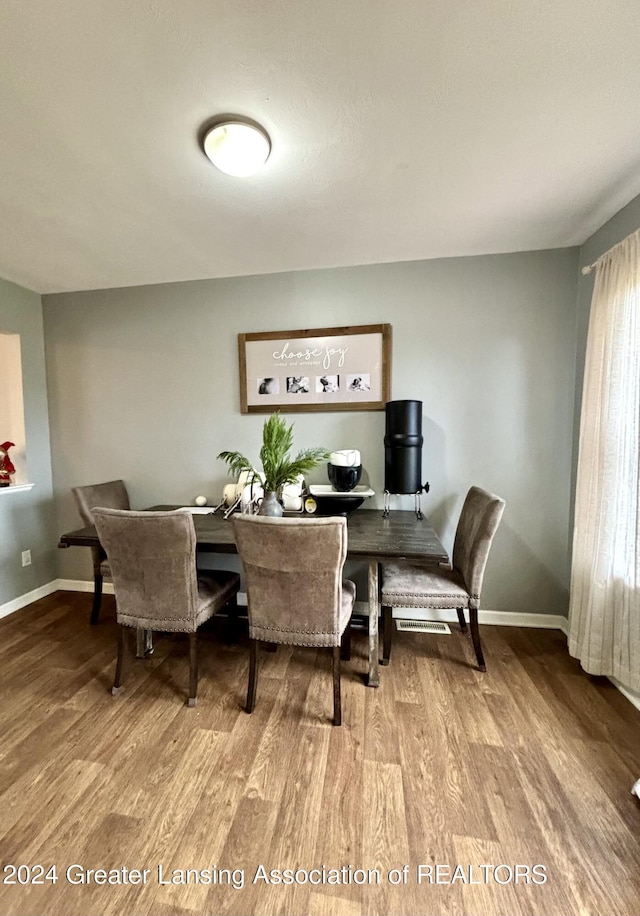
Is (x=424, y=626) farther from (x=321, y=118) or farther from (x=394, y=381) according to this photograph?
(x=321, y=118)

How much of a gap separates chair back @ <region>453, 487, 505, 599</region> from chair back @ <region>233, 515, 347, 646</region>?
2.65 ft

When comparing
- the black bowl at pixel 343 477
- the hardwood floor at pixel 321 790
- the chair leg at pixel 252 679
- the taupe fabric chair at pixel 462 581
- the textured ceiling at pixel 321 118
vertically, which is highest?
the textured ceiling at pixel 321 118

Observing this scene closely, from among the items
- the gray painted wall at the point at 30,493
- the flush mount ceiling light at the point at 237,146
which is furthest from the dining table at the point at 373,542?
the flush mount ceiling light at the point at 237,146

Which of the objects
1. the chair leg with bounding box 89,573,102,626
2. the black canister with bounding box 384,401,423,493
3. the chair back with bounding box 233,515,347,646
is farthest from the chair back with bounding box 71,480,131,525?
the black canister with bounding box 384,401,423,493

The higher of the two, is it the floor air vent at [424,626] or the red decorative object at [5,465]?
the red decorative object at [5,465]

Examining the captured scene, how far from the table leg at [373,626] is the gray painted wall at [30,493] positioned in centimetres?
272

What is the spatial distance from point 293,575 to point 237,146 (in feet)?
5.55

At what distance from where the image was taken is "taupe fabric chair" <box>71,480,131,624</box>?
2354mm

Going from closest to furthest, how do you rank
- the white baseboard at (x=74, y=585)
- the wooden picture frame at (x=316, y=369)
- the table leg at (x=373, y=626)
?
1. the table leg at (x=373, y=626)
2. the wooden picture frame at (x=316, y=369)
3. the white baseboard at (x=74, y=585)

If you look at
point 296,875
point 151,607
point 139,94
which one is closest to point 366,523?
point 151,607

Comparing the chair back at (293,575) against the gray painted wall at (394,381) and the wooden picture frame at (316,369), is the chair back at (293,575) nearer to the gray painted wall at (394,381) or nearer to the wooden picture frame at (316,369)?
the gray painted wall at (394,381)

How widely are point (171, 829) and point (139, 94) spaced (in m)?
2.45

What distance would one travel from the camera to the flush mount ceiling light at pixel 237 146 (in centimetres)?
125

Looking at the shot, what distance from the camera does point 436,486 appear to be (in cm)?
245
